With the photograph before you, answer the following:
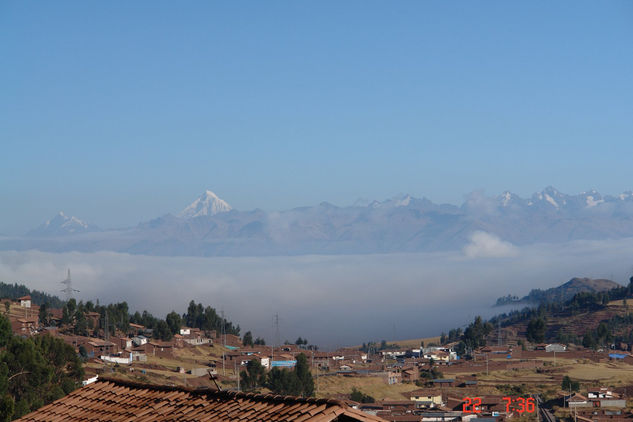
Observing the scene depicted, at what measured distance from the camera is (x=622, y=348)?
137 meters

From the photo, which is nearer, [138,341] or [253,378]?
[253,378]

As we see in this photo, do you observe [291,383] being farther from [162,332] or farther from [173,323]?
[173,323]

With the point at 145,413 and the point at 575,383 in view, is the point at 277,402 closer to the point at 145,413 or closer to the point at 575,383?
the point at 145,413

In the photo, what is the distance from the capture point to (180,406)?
9922mm

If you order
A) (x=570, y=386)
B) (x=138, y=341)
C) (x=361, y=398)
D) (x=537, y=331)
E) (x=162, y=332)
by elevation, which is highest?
(x=162, y=332)

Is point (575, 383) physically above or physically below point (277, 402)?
below

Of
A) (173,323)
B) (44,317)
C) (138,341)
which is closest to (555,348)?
(173,323)

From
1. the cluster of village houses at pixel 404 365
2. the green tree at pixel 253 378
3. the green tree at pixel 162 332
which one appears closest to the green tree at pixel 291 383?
the green tree at pixel 253 378

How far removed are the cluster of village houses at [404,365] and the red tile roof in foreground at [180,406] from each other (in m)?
47.9

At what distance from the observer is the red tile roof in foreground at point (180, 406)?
333 inches

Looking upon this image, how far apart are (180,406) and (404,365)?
107473mm

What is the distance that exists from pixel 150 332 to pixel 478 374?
153ft

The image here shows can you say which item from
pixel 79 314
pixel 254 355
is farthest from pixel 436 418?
pixel 79 314
